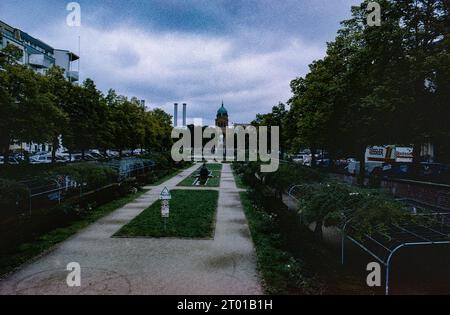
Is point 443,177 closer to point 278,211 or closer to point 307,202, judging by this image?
point 278,211

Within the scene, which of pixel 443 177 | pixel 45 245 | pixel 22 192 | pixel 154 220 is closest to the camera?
pixel 45 245

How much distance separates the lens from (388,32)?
58.3 feet

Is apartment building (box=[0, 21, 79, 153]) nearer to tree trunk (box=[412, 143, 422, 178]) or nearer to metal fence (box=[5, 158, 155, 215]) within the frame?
metal fence (box=[5, 158, 155, 215])

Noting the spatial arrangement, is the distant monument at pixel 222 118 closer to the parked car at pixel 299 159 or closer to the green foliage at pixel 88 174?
the parked car at pixel 299 159

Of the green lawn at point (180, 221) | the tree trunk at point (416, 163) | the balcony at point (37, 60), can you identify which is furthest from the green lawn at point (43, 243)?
the balcony at point (37, 60)

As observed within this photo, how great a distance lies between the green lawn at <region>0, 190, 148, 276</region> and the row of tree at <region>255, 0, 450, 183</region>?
43.8ft

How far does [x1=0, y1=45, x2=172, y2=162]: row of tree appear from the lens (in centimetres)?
2041

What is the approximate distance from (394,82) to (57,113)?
1959 centimetres

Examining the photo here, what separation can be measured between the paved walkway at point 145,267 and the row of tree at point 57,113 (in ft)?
38.0

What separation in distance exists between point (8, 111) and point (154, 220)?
1198 cm

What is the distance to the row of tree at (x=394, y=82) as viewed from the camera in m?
16.7
